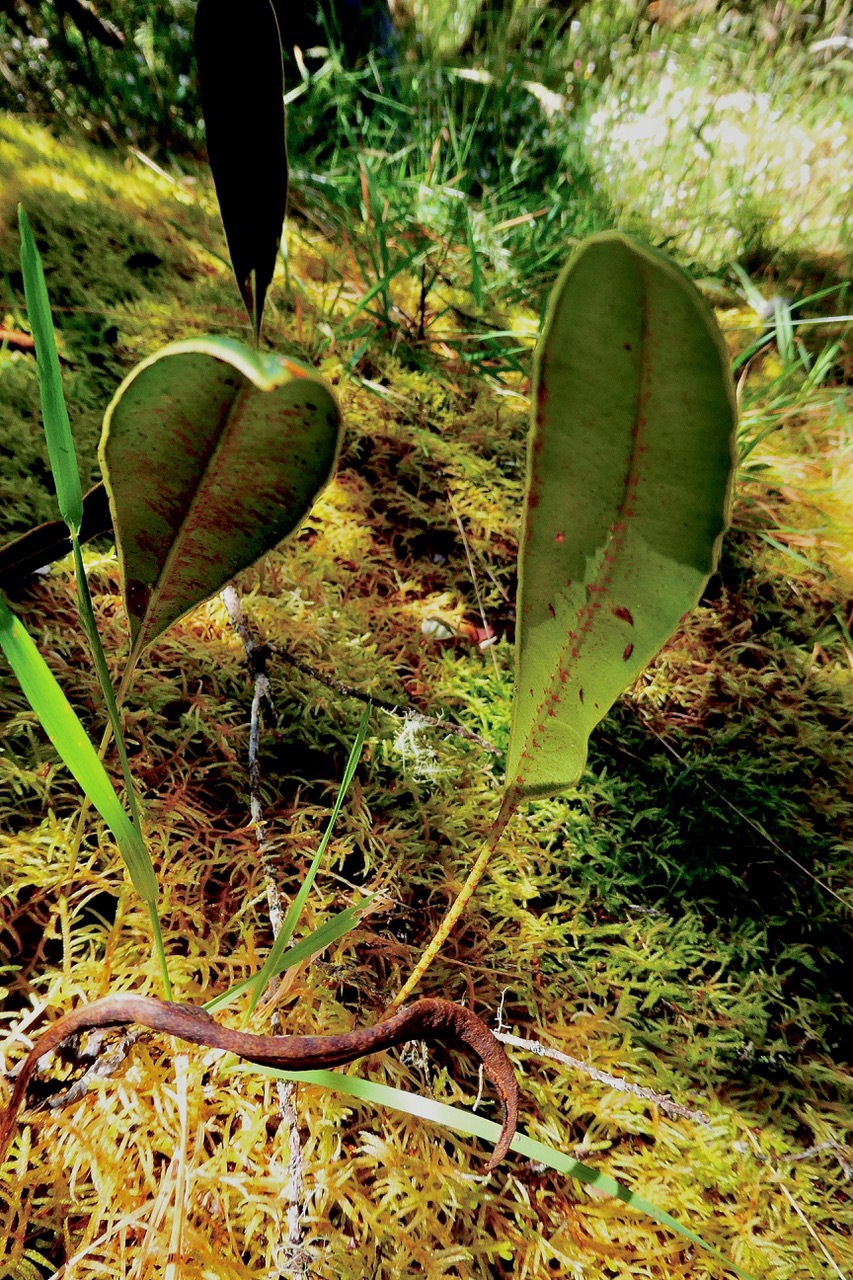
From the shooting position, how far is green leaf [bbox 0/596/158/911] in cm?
36

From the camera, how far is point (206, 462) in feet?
1.09

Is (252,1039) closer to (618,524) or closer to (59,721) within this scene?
(59,721)

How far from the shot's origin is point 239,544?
0.37 m

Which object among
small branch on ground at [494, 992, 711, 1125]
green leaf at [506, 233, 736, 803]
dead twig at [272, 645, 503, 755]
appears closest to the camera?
green leaf at [506, 233, 736, 803]

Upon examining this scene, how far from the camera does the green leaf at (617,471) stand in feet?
0.85

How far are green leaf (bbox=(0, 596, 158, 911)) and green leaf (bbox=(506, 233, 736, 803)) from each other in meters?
0.24

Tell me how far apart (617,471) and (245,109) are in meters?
0.32

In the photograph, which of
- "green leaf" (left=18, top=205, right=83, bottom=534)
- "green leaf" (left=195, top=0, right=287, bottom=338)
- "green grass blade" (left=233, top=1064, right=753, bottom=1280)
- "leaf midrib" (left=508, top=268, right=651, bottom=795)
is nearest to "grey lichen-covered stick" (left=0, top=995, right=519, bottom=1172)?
"green grass blade" (left=233, top=1064, right=753, bottom=1280)

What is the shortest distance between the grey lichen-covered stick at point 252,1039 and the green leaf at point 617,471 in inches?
8.5

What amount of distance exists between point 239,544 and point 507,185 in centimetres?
177

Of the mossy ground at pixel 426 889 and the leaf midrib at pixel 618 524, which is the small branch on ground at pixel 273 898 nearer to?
the mossy ground at pixel 426 889

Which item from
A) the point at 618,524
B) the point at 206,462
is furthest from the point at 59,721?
the point at 618,524

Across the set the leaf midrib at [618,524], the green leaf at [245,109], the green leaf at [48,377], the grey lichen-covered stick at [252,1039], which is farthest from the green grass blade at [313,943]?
the green leaf at [245,109]

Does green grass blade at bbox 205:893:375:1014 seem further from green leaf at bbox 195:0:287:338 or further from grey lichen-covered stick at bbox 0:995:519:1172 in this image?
green leaf at bbox 195:0:287:338
